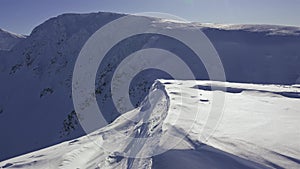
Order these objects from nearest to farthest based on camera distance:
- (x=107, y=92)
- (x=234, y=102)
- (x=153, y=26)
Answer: (x=234, y=102)
(x=107, y=92)
(x=153, y=26)

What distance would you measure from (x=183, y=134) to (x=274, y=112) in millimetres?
4241

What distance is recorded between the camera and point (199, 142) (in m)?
5.96

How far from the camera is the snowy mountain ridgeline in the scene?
586cm

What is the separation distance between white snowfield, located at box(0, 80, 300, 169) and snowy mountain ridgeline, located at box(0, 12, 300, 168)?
0.03 metres

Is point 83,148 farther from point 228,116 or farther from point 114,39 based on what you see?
point 114,39

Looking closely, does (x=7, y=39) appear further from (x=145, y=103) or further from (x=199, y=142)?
(x=199, y=142)

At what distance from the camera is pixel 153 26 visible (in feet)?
184

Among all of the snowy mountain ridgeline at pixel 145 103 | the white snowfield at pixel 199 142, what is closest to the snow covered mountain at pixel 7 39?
the snowy mountain ridgeline at pixel 145 103

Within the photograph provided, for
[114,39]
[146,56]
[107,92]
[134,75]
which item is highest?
[114,39]

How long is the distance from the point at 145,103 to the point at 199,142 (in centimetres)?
779

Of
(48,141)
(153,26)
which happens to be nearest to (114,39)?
(153,26)

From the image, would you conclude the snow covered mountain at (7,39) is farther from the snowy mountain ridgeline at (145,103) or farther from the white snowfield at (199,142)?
the white snowfield at (199,142)

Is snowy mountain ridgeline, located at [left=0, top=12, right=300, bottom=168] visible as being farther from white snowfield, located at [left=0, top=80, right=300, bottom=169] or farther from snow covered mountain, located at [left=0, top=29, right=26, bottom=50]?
snow covered mountain, located at [left=0, top=29, right=26, bottom=50]

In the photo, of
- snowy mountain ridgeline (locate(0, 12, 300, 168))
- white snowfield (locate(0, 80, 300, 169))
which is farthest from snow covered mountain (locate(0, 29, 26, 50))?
white snowfield (locate(0, 80, 300, 169))
